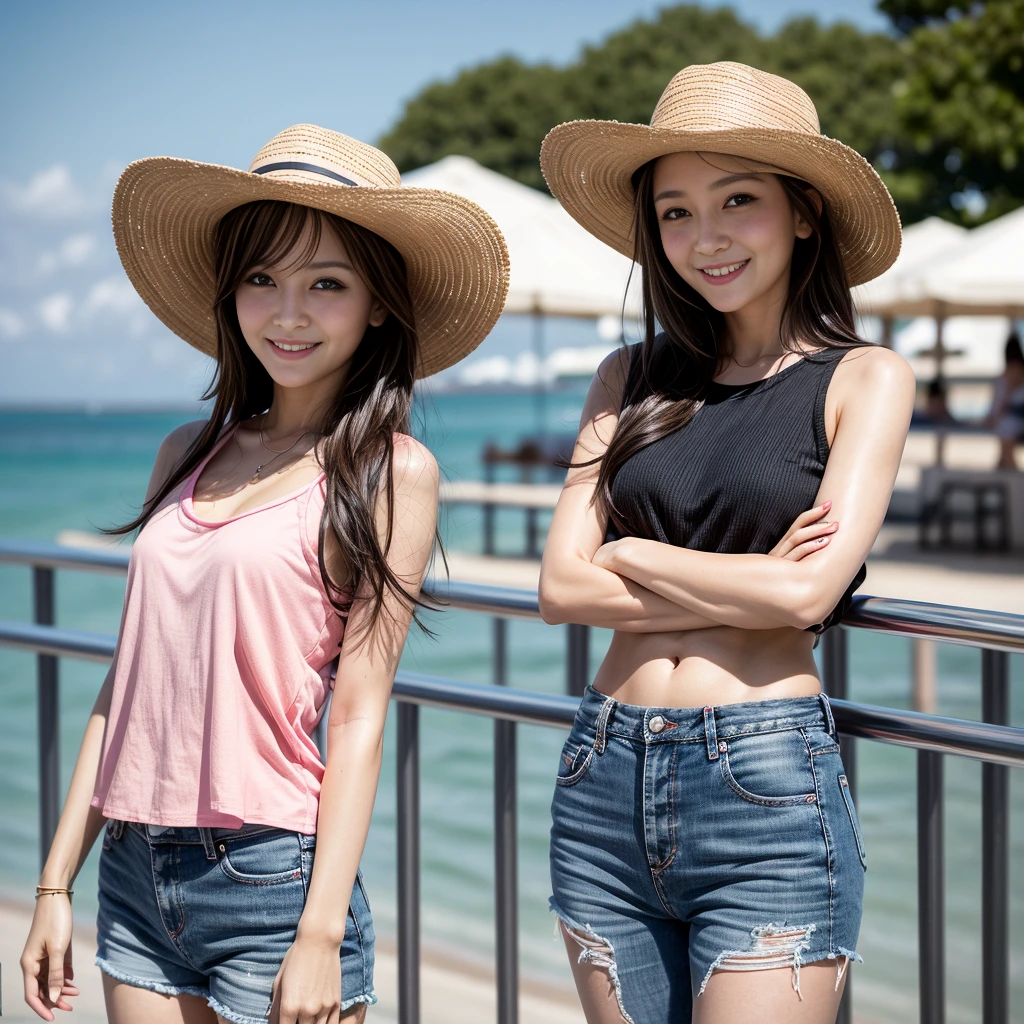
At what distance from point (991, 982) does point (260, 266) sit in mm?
1660

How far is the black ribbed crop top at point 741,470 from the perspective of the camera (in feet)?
6.20

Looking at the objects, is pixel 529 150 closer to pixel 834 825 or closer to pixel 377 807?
pixel 377 807

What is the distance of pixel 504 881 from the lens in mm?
2266

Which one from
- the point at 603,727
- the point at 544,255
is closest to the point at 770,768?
the point at 603,727

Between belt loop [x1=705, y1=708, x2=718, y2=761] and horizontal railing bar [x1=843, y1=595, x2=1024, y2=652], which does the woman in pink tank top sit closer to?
belt loop [x1=705, y1=708, x2=718, y2=761]

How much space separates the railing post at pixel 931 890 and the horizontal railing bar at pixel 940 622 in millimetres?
246

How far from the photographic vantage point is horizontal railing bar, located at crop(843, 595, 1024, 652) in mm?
1810

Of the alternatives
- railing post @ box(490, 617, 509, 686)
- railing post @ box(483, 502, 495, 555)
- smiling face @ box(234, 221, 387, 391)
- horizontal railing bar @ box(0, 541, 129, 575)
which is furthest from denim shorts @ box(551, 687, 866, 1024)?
railing post @ box(483, 502, 495, 555)

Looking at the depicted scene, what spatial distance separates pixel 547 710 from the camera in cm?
212

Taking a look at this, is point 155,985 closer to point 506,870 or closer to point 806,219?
point 506,870

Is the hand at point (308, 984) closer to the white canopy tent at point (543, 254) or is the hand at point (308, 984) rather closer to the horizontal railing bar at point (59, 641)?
the horizontal railing bar at point (59, 641)

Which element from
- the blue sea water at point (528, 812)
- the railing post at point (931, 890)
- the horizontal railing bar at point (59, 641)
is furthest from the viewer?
the blue sea water at point (528, 812)

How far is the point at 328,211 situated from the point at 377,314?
0.56 feet

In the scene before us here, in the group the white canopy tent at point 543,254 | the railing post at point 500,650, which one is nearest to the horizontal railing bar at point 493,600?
the railing post at point 500,650
